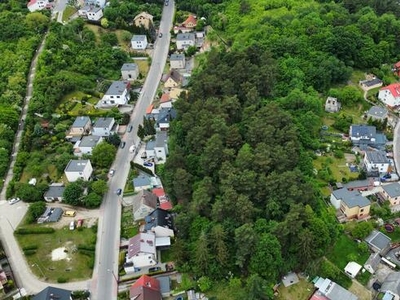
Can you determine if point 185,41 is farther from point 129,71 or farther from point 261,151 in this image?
point 261,151

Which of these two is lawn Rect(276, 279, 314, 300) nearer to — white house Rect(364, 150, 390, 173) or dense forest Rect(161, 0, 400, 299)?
dense forest Rect(161, 0, 400, 299)

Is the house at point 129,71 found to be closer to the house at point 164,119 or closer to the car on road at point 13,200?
the house at point 164,119

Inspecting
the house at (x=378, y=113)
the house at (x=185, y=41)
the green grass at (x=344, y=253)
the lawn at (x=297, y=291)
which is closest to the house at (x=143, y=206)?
the lawn at (x=297, y=291)

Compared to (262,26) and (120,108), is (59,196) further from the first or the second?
(262,26)

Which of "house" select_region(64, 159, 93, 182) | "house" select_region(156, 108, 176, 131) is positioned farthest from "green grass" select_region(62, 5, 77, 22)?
"house" select_region(64, 159, 93, 182)

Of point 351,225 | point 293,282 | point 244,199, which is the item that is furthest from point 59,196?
point 351,225

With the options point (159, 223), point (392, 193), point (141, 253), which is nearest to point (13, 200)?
point (159, 223)
